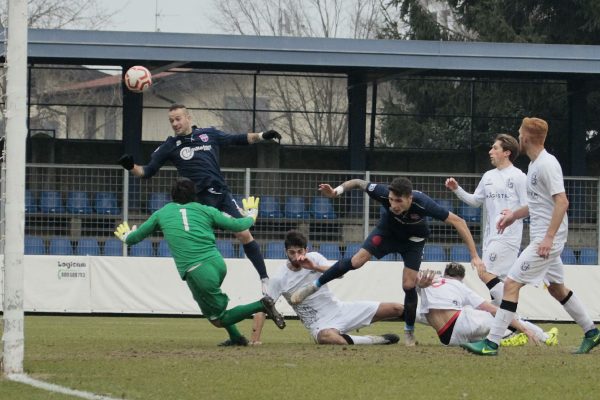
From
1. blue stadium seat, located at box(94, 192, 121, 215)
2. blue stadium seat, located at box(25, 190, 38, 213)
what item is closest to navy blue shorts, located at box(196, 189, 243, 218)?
blue stadium seat, located at box(94, 192, 121, 215)

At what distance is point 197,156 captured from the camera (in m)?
13.5

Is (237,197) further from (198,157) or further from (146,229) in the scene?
(146,229)

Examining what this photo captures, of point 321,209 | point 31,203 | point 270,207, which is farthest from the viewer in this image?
point 321,209

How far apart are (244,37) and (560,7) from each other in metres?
15.6

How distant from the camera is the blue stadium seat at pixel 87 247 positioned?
22.3 m

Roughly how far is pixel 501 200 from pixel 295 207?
9505 mm

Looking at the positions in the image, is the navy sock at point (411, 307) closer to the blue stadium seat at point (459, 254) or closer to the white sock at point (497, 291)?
the white sock at point (497, 291)

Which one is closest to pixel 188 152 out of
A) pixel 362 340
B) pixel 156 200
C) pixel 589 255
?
pixel 362 340

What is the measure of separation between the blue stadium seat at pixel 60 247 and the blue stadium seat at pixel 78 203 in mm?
694

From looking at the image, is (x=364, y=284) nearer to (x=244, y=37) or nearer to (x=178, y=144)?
(x=244, y=37)

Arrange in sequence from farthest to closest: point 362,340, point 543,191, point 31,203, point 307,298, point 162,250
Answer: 1. point 31,203
2. point 162,250
3. point 307,298
4. point 362,340
5. point 543,191

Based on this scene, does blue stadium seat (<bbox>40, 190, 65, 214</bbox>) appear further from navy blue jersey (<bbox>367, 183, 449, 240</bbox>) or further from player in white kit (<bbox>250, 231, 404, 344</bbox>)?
navy blue jersey (<bbox>367, 183, 449, 240</bbox>)

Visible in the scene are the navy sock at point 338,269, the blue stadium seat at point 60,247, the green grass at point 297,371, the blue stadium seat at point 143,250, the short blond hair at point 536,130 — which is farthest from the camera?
the blue stadium seat at point 143,250

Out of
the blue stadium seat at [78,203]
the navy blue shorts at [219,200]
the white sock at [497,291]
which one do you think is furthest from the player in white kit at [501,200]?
the blue stadium seat at [78,203]
